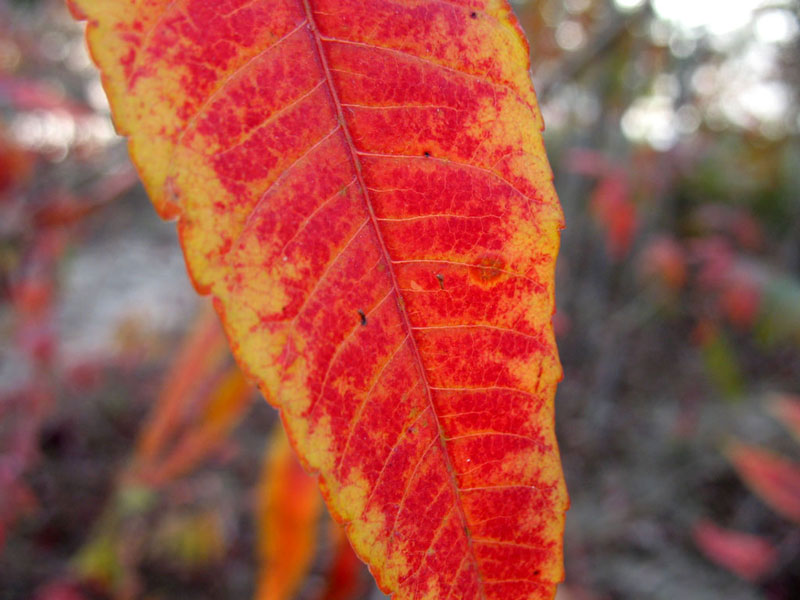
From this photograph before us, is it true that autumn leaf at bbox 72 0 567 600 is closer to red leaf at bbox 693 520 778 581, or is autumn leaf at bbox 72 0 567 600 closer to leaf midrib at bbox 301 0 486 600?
leaf midrib at bbox 301 0 486 600

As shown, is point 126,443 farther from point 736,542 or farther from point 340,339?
point 340,339

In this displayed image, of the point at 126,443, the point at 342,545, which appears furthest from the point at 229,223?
the point at 126,443

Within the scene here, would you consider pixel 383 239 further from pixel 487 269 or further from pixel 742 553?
pixel 742 553

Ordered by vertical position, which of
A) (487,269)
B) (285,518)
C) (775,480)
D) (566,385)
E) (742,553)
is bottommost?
(566,385)

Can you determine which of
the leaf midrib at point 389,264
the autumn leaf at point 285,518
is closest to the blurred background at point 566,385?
the autumn leaf at point 285,518

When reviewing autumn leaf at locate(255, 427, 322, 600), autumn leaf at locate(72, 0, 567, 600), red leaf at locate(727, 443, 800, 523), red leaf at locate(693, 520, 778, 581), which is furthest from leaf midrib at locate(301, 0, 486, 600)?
red leaf at locate(693, 520, 778, 581)

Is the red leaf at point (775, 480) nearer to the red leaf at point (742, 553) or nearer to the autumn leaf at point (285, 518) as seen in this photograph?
the red leaf at point (742, 553)

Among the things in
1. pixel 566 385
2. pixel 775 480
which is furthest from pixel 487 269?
pixel 566 385
